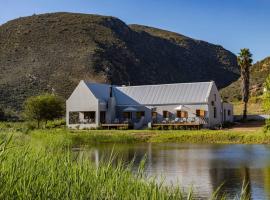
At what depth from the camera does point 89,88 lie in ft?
185

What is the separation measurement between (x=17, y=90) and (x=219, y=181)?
6717 cm

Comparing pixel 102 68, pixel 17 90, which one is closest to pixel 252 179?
pixel 17 90

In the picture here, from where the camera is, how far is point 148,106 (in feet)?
182

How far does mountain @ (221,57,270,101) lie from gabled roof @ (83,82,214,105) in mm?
22298

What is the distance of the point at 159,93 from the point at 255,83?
2679 cm

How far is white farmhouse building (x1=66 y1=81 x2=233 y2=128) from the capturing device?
52.9 m

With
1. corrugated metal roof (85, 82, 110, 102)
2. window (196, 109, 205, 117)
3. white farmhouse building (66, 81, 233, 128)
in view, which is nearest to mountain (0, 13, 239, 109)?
corrugated metal roof (85, 82, 110, 102)

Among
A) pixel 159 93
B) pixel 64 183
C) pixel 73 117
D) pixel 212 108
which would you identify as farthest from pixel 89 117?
pixel 64 183

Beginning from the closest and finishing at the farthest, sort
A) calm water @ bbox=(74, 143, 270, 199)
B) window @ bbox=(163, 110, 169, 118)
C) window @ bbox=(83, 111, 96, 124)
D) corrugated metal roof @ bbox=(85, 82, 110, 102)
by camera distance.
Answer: calm water @ bbox=(74, 143, 270, 199)
window @ bbox=(163, 110, 169, 118)
window @ bbox=(83, 111, 96, 124)
corrugated metal roof @ bbox=(85, 82, 110, 102)

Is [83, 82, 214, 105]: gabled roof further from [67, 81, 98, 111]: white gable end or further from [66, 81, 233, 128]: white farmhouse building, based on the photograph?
[67, 81, 98, 111]: white gable end

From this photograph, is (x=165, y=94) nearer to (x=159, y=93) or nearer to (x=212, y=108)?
(x=159, y=93)

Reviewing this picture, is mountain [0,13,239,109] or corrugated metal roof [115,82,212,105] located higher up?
mountain [0,13,239,109]

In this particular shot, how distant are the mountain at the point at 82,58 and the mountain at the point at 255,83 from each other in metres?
21.6

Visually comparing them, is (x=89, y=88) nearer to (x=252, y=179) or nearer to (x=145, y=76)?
(x=252, y=179)
